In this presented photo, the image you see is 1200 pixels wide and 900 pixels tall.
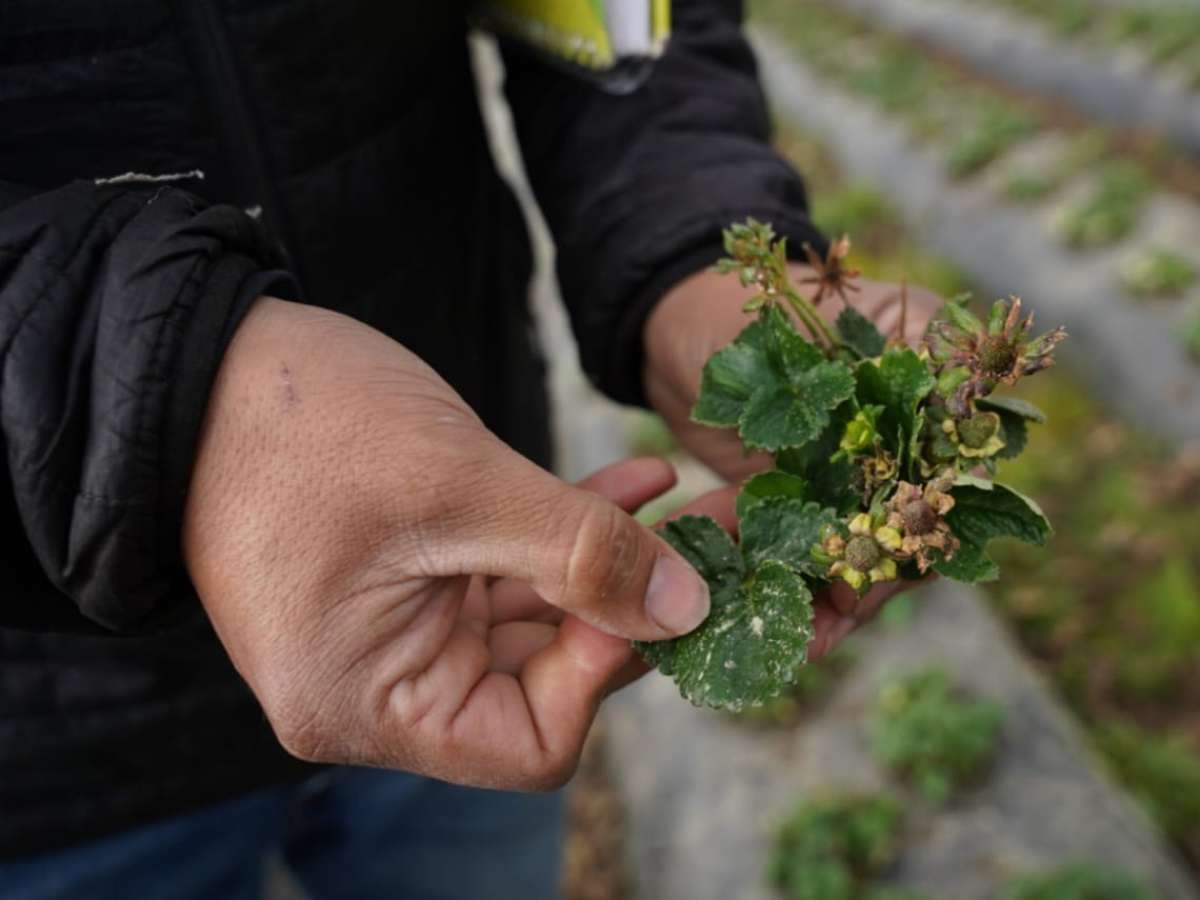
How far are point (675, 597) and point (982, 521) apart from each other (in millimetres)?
228

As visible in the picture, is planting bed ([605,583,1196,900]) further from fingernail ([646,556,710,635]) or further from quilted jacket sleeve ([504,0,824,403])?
fingernail ([646,556,710,635])

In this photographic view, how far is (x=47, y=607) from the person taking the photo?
909 millimetres

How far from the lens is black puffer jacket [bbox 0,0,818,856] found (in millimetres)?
809

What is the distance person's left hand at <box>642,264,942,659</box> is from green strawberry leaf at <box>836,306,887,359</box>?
0.05m

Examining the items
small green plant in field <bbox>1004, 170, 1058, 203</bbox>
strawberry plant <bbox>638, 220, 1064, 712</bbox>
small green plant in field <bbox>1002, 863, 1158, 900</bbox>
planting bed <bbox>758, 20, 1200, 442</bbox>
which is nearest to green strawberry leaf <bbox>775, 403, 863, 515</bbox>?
strawberry plant <bbox>638, 220, 1064, 712</bbox>

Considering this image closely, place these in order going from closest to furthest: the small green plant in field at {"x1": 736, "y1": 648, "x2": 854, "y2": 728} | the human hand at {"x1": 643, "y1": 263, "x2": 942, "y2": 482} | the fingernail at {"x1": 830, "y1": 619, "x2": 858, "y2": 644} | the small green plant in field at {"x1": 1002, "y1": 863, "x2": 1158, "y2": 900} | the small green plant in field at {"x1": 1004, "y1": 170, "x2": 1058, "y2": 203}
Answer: the fingernail at {"x1": 830, "y1": 619, "x2": 858, "y2": 644} → the human hand at {"x1": 643, "y1": 263, "x2": 942, "y2": 482} → the small green plant in field at {"x1": 1002, "y1": 863, "x2": 1158, "y2": 900} → the small green plant in field at {"x1": 736, "y1": 648, "x2": 854, "y2": 728} → the small green plant in field at {"x1": 1004, "y1": 170, "x2": 1058, "y2": 203}

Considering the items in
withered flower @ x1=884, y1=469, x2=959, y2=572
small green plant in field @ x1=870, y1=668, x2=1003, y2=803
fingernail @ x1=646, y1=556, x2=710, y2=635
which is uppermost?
withered flower @ x1=884, y1=469, x2=959, y2=572

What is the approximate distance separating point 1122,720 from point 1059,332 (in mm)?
1935

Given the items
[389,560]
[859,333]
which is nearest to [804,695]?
[859,333]

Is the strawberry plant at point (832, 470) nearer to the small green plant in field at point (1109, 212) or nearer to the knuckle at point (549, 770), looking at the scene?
the knuckle at point (549, 770)

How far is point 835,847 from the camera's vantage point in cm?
217

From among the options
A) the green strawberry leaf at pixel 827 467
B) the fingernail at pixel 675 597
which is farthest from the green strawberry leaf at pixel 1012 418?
the fingernail at pixel 675 597

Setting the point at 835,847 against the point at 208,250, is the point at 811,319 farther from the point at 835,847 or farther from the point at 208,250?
the point at 835,847

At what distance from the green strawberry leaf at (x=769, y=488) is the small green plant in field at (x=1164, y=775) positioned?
166cm
